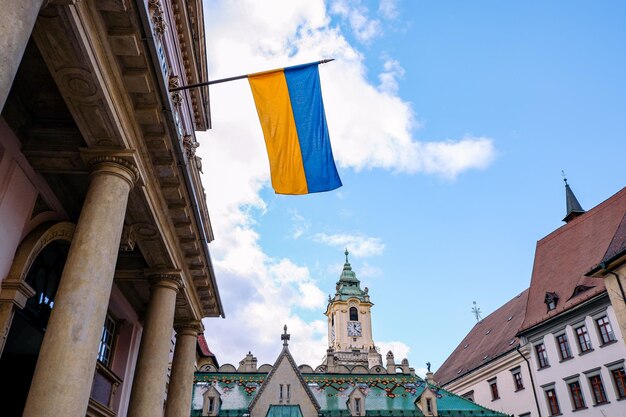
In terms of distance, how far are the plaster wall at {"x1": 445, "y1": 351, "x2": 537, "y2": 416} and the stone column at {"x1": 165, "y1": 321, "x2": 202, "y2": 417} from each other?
31.5 meters

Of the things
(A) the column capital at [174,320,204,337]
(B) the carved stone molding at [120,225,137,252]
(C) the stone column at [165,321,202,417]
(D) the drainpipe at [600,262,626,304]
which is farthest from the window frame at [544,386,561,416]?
(B) the carved stone molding at [120,225,137,252]

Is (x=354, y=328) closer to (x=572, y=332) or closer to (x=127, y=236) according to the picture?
(x=572, y=332)

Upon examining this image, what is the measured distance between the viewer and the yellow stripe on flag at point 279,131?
1040 centimetres

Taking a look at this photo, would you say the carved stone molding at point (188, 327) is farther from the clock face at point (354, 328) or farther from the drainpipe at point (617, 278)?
the clock face at point (354, 328)

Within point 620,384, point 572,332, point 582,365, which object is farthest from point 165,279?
point 572,332

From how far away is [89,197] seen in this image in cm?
842

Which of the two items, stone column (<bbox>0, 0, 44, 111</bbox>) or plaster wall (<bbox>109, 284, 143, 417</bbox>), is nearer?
stone column (<bbox>0, 0, 44, 111</bbox>)

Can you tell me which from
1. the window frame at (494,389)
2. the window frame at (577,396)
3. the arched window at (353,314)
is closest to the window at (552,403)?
the window frame at (577,396)

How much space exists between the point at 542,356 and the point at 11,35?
136 feet

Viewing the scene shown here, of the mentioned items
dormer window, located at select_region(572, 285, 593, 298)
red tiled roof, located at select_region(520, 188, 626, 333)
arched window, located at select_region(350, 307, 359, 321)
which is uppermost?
arched window, located at select_region(350, 307, 359, 321)

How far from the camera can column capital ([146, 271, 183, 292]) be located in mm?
13141

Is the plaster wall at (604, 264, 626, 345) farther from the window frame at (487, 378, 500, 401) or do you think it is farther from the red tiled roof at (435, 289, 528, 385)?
the window frame at (487, 378, 500, 401)

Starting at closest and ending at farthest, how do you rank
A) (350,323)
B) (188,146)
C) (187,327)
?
(188,146), (187,327), (350,323)

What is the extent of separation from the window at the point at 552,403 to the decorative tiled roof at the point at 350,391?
186 inches
